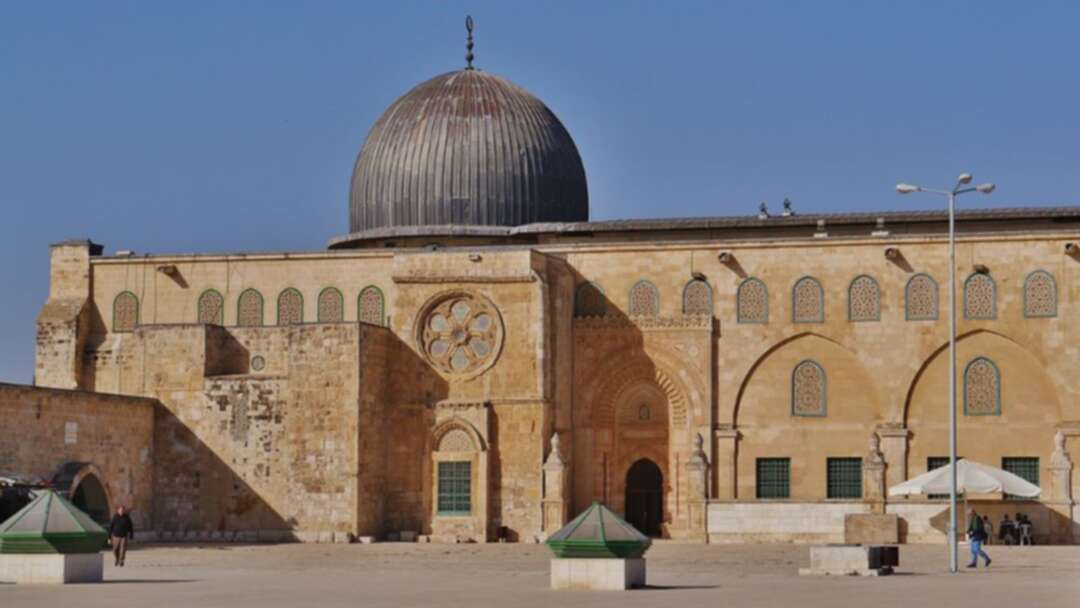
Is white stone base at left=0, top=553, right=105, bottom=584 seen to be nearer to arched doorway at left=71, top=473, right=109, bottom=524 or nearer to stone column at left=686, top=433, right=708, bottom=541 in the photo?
arched doorway at left=71, top=473, right=109, bottom=524

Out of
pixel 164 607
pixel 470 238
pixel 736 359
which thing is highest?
pixel 470 238

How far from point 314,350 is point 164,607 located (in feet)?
79.5

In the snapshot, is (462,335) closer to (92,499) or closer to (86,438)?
(86,438)

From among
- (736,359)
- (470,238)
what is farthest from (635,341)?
(470,238)

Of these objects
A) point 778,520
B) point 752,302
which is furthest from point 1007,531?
point 752,302

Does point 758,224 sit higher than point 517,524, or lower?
higher

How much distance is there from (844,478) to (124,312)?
60.0 ft

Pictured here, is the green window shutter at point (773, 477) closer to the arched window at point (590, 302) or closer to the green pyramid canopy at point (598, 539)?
the arched window at point (590, 302)

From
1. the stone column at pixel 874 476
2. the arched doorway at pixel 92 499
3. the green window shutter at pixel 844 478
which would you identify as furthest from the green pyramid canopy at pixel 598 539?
the green window shutter at pixel 844 478

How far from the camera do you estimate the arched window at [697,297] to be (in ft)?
163

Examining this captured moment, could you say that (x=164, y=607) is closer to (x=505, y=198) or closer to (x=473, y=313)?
(x=473, y=313)

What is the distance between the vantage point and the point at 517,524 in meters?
48.1

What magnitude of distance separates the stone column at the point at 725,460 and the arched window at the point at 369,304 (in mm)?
8712

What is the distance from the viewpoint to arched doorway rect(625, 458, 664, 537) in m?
50.7
